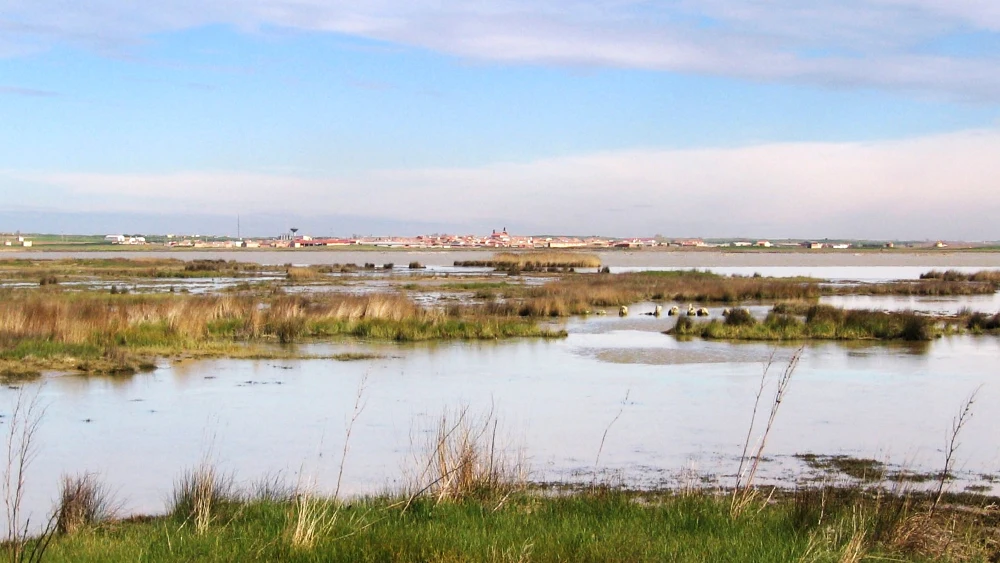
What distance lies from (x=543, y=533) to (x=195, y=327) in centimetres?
1971

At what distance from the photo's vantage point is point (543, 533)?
6672mm

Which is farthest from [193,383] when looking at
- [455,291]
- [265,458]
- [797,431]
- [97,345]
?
[455,291]

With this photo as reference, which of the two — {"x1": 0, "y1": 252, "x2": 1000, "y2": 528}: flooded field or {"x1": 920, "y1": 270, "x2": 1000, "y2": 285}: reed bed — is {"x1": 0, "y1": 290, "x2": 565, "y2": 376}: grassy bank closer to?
{"x1": 0, "y1": 252, "x2": 1000, "y2": 528}: flooded field

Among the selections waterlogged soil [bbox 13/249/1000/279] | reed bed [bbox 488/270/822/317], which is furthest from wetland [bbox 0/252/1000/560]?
waterlogged soil [bbox 13/249/1000/279]

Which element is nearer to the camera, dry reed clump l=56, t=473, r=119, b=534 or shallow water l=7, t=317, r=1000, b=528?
dry reed clump l=56, t=473, r=119, b=534

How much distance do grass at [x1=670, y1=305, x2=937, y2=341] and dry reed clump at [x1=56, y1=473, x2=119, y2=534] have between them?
20.3 meters

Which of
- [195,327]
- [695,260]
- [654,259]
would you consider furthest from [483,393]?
[654,259]

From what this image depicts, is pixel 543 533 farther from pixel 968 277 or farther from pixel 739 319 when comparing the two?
pixel 968 277

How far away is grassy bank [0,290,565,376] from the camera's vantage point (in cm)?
1986

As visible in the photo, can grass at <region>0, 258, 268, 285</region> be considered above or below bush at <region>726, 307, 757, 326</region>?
below

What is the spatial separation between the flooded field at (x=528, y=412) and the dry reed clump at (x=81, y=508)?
2.09 feet

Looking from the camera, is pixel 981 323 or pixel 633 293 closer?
pixel 981 323

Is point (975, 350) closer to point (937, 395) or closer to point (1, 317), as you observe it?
point (937, 395)

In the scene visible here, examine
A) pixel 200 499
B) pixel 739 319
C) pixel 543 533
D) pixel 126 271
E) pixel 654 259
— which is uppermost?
pixel 543 533
